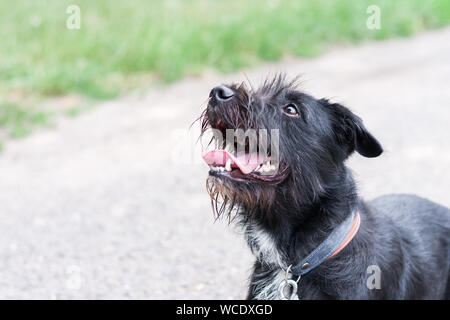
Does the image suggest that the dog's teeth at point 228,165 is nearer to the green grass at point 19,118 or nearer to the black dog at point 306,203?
the black dog at point 306,203

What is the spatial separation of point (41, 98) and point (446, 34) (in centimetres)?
700

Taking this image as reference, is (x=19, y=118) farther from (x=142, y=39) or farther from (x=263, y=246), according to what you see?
(x=263, y=246)

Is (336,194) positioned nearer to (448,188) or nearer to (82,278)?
(82,278)

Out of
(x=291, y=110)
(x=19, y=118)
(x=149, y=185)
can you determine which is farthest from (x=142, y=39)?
(x=291, y=110)

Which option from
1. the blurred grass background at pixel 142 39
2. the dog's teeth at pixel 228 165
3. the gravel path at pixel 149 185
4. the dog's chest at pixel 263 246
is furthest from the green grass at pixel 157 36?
the dog's teeth at pixel 228 165

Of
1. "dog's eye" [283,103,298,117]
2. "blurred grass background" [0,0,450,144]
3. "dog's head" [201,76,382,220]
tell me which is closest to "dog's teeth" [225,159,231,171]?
"dog's head" [201,76,382,220]

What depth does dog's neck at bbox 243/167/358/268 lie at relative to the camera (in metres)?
3.11

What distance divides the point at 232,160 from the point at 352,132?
670 millimetres

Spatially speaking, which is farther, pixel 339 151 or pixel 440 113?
pixel 440 113

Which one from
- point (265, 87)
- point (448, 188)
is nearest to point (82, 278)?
point (265, 87)

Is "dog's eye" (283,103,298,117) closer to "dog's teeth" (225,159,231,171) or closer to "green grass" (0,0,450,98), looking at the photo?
"dog's teeth" (225,159,231,171)

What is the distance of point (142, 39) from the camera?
845 centimetres

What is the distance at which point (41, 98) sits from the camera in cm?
739
